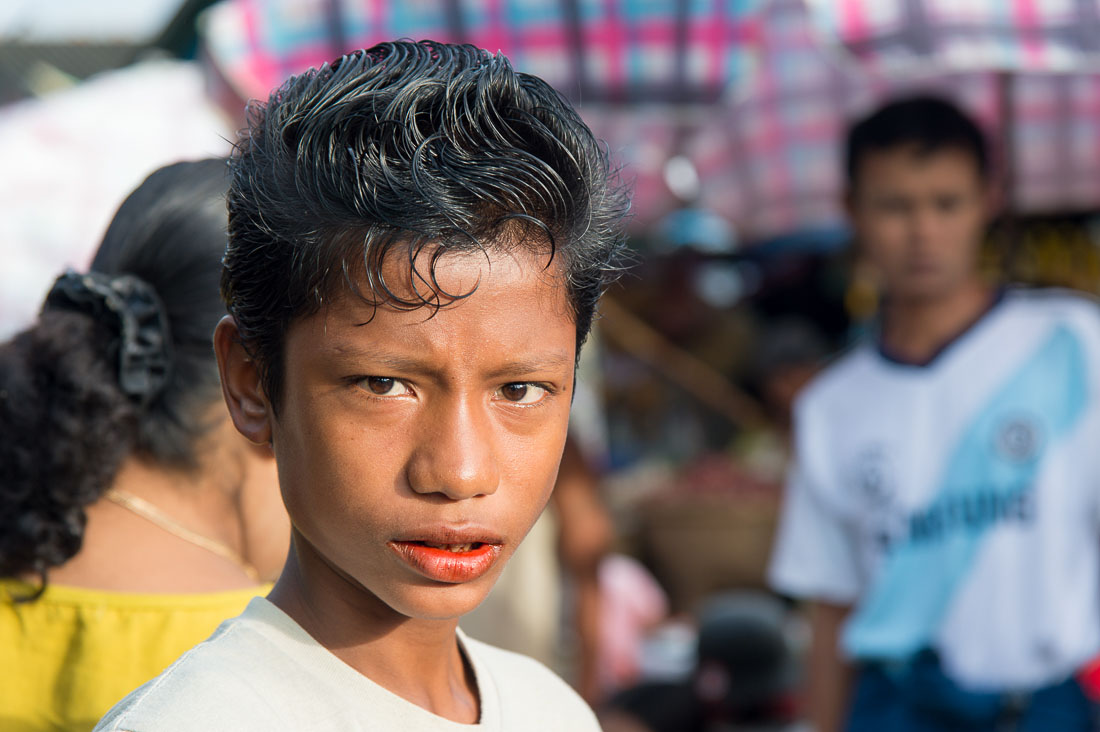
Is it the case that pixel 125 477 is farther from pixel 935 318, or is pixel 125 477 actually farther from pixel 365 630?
pixel 935 318

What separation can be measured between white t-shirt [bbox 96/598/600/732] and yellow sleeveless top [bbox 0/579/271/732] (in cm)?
40

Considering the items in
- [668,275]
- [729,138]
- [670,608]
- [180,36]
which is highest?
[180,36]

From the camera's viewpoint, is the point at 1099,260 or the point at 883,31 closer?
the point at 883,31

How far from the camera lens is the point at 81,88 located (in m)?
3.58

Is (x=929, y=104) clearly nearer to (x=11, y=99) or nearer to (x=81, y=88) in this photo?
(x=81, y=88)

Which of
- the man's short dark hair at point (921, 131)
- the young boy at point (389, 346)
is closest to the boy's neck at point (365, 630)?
the young boy at point (389, 346)

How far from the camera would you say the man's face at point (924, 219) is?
2.53 metres

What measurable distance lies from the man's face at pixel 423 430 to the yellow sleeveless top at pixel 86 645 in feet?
1.60

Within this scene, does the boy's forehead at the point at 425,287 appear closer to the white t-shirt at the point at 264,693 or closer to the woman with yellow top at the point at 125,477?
the white t-shirt at the point at 264,693

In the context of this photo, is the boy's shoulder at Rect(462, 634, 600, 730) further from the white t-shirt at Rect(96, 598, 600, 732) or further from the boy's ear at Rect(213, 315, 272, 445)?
the boy's ear at Rect(213, 315, 272, 445)

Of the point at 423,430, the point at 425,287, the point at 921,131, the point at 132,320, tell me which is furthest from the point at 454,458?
the point at 921,131

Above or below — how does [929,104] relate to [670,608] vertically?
above

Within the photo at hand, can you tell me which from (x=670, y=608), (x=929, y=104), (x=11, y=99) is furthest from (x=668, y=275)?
(x=929, y=104)

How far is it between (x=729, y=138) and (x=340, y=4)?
1988mm
